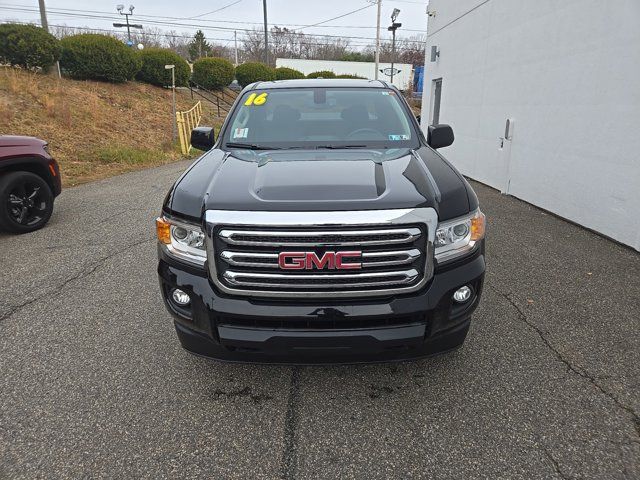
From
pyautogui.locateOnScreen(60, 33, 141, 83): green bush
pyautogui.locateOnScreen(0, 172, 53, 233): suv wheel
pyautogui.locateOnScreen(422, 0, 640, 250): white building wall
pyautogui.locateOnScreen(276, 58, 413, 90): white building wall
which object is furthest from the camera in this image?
pyautogui.locateOnScreen(276, 58, 413, 90): white building wall

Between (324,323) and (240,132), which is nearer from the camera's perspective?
(324,323)

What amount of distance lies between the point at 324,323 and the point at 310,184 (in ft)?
2.39

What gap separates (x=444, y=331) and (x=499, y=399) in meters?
0.61

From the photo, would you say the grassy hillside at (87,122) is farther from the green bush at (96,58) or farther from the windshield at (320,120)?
the windshield at (320,120)

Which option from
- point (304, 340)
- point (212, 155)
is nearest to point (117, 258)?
point (212, 155)

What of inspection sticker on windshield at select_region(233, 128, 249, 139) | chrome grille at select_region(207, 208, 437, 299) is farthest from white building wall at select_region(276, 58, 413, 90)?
chrome grille at select_region(207, 208, 437, 299)

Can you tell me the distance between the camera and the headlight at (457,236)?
234 cm

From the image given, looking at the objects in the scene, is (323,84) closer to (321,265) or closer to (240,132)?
(240,132)

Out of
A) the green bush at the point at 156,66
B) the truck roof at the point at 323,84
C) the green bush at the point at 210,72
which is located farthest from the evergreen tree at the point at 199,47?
the truck roof at the point at 323,84

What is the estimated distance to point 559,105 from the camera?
6.63 meters

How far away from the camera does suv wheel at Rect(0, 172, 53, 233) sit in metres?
5.46

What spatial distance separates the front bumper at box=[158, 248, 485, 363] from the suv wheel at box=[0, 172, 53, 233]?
4.31 m

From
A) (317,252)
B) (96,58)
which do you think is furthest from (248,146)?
(96,58)

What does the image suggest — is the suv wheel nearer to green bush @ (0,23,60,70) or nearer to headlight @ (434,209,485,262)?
headlight @ (434,209,485,262)
